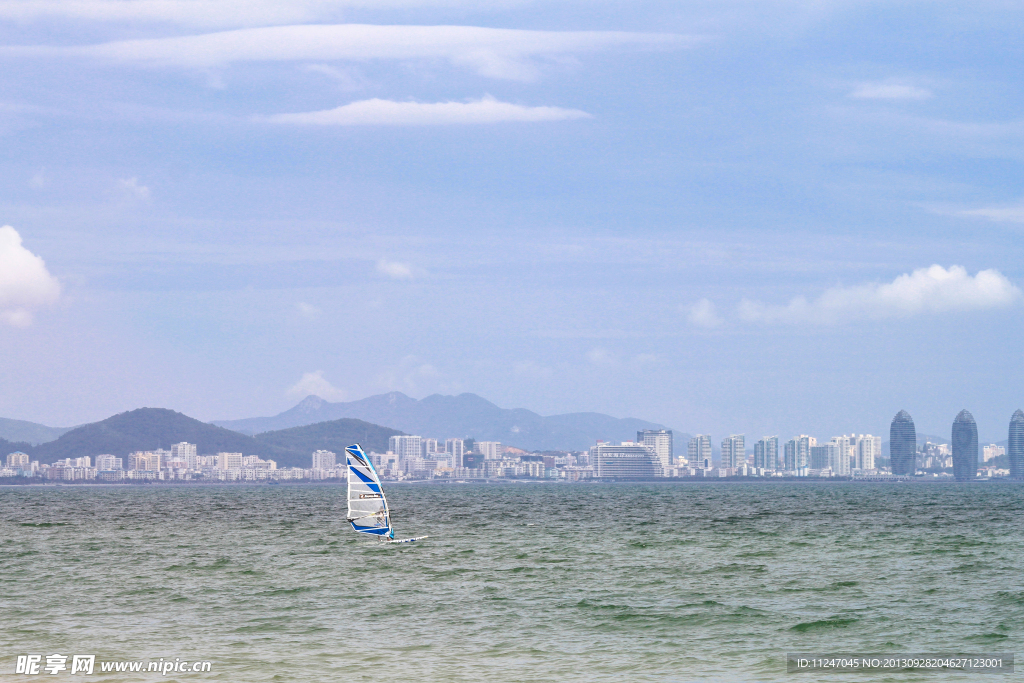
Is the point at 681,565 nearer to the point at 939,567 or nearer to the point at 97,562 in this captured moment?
the point at 939,567

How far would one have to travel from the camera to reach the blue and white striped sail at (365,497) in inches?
2584

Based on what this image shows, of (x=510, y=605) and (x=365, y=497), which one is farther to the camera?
(x=365, y=497)

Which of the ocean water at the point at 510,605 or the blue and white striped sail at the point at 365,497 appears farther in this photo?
the blue and white striped sail at the point at 365,497

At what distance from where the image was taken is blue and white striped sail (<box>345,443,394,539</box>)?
2584 inches

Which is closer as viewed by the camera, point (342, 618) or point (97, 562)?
point (342, 618)

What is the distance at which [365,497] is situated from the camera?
69.8 meters

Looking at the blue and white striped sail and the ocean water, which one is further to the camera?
the blue and white striped sail

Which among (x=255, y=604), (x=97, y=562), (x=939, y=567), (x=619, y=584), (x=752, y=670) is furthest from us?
(x=97, y=562)

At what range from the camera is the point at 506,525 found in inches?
4146

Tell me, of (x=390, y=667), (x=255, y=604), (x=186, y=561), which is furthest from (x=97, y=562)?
(x=390, y=667)

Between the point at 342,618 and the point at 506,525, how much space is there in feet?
223

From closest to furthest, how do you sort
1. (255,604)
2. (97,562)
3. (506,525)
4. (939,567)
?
1. (255,604)
2. (939,567)
3. (97,562)
4. (506,525)

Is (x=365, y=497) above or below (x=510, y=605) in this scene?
above

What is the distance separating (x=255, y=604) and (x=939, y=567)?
3514 centimetres
